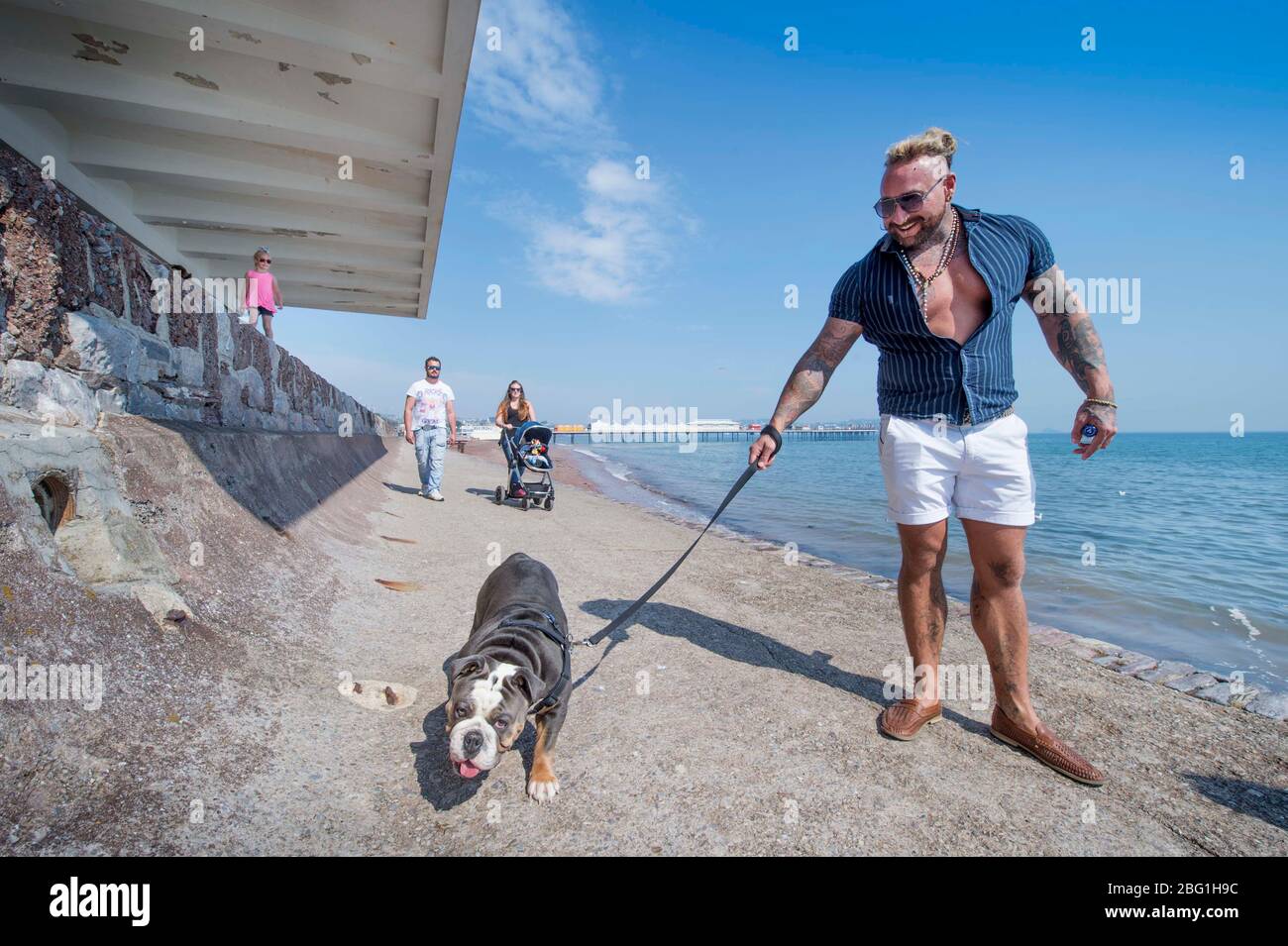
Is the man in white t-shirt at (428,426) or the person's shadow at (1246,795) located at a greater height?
the man in white t-shirt at (428,426)

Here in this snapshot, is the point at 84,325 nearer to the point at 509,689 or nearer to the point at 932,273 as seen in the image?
the point at 509,689

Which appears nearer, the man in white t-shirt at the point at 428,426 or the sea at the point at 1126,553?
the sea at the point at 1126,553

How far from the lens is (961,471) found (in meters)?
2.64

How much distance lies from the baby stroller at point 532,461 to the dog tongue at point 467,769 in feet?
25.7

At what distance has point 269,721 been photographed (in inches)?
94.0

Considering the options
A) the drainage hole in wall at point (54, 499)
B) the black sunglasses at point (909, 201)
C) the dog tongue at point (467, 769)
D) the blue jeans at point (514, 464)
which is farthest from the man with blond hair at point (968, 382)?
the blue jeans at point (514, 464)

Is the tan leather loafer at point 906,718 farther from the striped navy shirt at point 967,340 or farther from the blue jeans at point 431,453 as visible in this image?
the blue jeans at point 431,453

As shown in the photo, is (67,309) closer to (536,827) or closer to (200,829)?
(200,829)

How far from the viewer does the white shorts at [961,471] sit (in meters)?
2.57

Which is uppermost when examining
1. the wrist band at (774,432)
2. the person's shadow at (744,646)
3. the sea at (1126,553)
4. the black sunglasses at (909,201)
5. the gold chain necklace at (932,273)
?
the black sunglasses at (909,201)

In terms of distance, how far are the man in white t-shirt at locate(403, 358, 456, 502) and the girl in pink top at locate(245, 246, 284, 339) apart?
2300 millimetres
